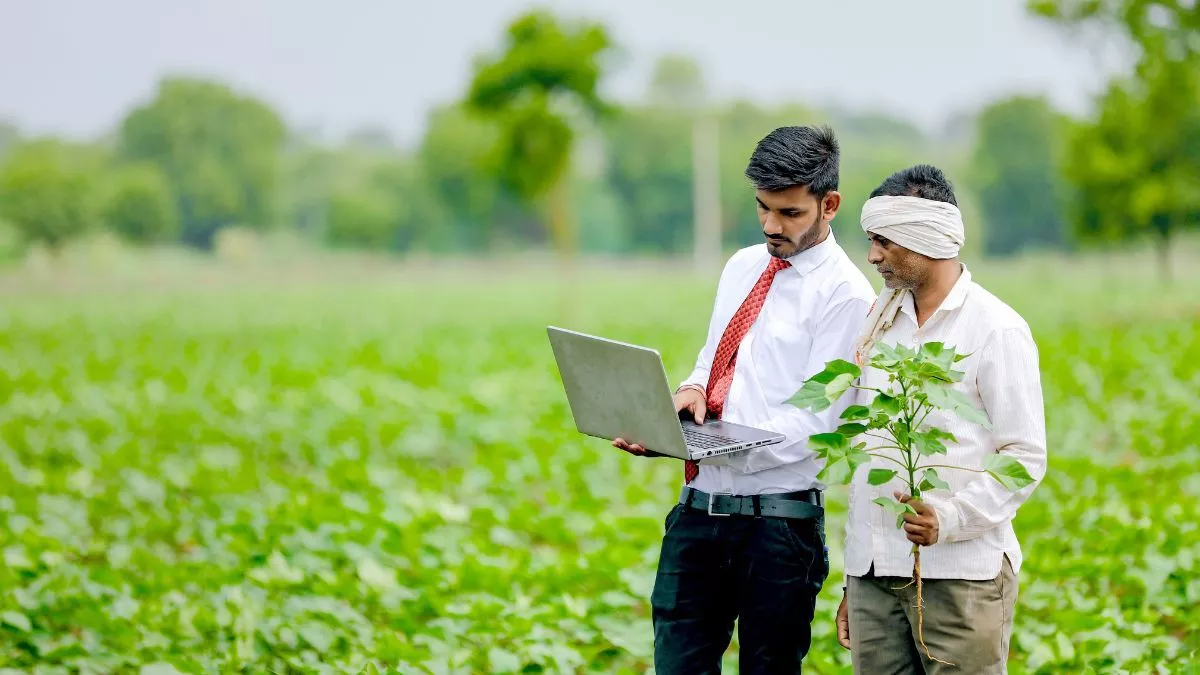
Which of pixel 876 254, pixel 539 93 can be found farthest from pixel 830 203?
pixel 539 93

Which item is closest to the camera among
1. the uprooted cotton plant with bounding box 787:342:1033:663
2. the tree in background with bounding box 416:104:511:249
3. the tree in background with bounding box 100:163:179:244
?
the uprooted cotton plant with bounding box 787:342:1033:663

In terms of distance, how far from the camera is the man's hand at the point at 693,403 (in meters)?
3.20

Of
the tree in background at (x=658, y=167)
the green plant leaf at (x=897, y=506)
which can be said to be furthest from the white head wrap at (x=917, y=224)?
the tree in background at (x=658, y=167)

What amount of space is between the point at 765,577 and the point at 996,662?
58 cm

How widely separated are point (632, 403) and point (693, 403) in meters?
0.31

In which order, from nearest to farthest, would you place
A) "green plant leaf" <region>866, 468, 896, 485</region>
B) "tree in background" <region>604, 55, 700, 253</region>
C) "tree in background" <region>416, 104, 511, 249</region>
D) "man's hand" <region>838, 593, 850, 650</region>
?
"green plant leaf" <region>866, 468, 896, 485</region>, "man's hand" <region>838, 593, 850, 650</region>, "tree in background" <region>416, 104, 511, 249</region>, "tree in background" <region>604, 55, 700, 253</region>

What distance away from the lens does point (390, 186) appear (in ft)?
223

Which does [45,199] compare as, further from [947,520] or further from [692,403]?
[947,520]

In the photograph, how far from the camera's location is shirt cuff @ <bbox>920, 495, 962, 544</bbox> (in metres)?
2.81

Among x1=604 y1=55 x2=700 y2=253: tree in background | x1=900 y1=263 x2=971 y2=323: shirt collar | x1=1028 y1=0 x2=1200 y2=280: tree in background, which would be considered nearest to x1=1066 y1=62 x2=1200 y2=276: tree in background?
x1=1028 y1=0 x2=1200 y2=280: tree in background

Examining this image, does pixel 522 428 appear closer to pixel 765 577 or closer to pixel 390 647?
pixel 390 647

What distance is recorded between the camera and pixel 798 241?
3.10 m

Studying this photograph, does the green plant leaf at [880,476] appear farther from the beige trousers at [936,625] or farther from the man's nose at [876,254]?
the man's nose at [876,254]

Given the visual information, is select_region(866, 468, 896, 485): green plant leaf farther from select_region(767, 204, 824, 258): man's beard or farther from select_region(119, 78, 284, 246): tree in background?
select_region(119, 78, 284, 246): tree in background
